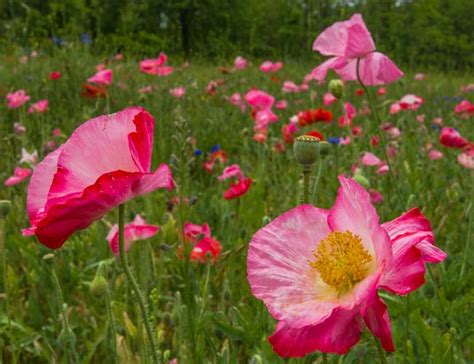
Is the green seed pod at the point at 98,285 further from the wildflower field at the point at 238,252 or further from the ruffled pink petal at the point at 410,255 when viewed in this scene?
the ruffled pink petal at the point at 410,255

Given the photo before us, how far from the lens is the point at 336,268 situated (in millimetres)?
625

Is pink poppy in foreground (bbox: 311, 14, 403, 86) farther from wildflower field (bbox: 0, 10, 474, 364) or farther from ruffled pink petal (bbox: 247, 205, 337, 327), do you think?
ruffled pink petal (bbox: 247, 205, 337, 327)

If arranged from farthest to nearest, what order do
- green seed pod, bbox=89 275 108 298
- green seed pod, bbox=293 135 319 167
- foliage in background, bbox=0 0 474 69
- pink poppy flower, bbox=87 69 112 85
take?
foliage in background, bbox=0 0 474 69
pink poppy flower, bbox=87 69 112 85
green seed pod, bbox=89 275 108 298
green seed pod, bbox=293 135 319 167

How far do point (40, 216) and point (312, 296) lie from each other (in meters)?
0.30

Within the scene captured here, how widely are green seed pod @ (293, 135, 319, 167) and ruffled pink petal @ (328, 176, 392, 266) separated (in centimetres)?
10

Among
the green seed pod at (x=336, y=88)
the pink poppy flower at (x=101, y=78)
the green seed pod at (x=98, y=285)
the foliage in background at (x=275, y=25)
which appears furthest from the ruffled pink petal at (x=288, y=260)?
the foliage in background at (x=275, y=25)

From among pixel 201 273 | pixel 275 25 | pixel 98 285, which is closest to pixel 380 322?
pixel 98 285

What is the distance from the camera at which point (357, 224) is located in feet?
2.07

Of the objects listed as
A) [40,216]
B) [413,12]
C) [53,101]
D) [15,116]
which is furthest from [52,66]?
[413,12]

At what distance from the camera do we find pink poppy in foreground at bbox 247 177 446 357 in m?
0.54

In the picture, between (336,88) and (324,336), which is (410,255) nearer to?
(324,336)

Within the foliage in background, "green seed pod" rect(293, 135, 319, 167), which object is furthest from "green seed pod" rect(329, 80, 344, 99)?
the foliage in background

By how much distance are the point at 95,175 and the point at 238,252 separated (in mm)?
787

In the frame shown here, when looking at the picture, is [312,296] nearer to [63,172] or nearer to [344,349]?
[344,349]
